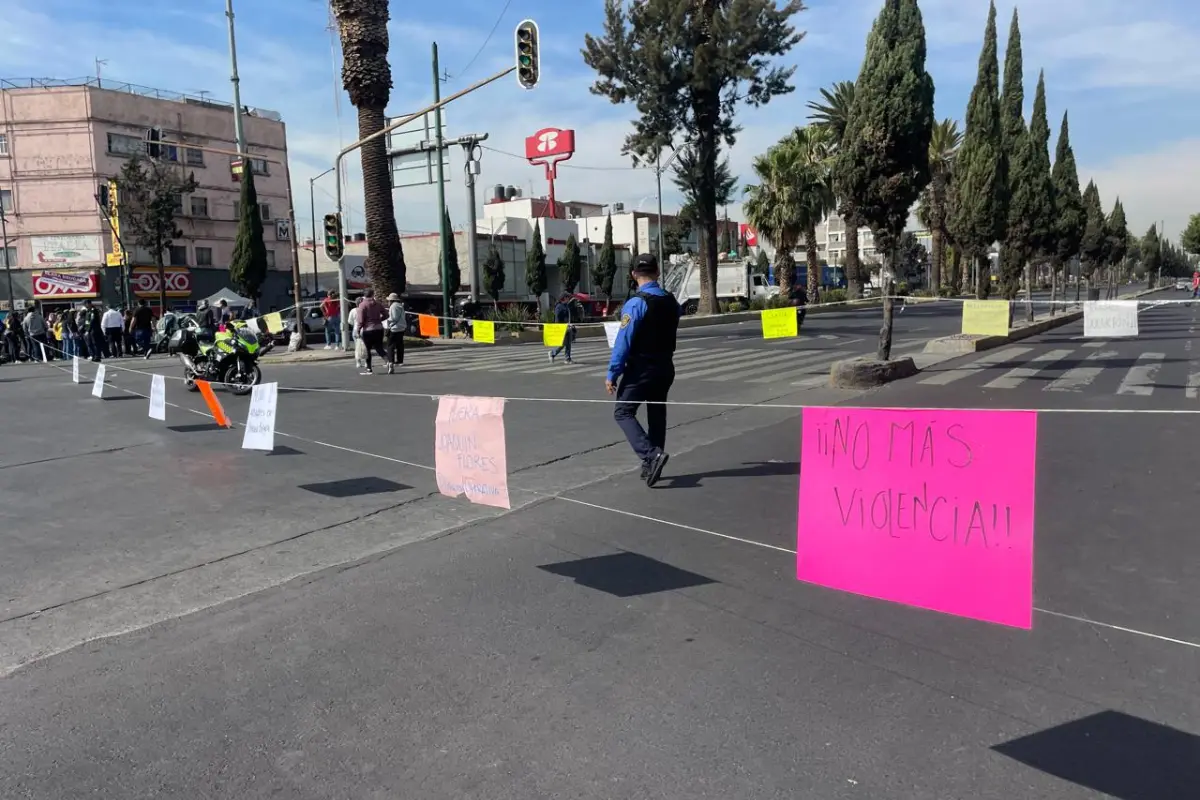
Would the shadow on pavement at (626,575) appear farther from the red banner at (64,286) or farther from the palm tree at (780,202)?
the red banner at (64,286)

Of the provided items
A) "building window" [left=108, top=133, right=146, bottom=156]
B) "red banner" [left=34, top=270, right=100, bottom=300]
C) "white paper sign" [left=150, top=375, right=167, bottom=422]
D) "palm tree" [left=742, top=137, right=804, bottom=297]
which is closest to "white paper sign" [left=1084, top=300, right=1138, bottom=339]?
"white paper sign" [left=150, top=375, right=167, bottom=422]

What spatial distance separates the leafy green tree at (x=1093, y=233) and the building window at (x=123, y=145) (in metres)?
51.8

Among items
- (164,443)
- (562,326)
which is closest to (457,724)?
(164,443)

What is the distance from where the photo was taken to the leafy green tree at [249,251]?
44.5m

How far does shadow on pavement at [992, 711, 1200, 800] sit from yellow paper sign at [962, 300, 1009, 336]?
11.4 m

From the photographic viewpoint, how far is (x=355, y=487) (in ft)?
23.5

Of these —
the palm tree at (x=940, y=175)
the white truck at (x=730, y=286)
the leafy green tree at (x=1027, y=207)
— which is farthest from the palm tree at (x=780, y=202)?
the leafy green tree at (x=1027, y=207)

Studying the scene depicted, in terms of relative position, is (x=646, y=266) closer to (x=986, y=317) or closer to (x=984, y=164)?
(x=986, y=317)

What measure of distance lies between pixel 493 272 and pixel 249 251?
1570cm

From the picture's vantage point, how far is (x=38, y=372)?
812 inches

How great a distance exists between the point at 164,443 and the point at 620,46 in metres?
27.3

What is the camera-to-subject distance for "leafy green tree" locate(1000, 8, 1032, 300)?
2598 cm

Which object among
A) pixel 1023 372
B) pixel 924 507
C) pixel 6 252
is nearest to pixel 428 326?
pixel 1023 372

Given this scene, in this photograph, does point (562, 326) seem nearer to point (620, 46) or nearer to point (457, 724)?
point (457, 724)
